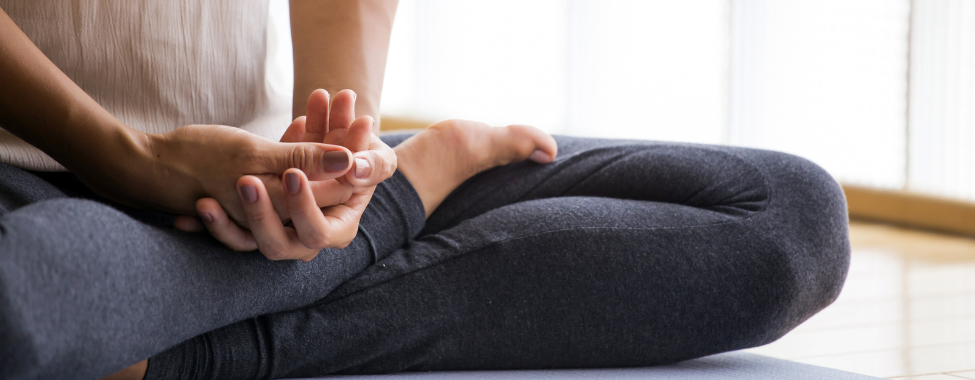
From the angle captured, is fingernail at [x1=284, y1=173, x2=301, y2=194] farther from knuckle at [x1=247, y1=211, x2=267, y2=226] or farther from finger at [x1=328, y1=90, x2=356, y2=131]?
finger at [x1=328, y1=90, x2=356, y2=131]

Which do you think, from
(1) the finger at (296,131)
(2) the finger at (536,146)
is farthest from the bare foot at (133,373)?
(2) the finger at (536,146)

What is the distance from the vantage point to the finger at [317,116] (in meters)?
0.72

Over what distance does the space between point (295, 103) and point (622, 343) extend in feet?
1.47

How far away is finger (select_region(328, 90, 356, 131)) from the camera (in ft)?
2.34

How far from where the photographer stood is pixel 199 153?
64cm

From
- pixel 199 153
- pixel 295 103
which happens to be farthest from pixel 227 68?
pixel 199 153

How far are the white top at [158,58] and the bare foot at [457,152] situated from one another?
0.59 ft

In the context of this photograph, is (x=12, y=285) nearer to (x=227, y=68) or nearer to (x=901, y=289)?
(x=227, y=68)

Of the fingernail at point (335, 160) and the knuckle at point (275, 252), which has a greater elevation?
the fingernail at point (335, 160)

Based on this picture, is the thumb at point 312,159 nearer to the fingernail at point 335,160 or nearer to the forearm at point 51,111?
the fingernail at point 335,160

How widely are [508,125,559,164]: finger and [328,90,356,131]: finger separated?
0.32 metres

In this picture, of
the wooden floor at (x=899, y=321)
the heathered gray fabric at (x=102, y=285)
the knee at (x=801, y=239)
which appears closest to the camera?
the heathered gray fabric at (x=102, y=285)

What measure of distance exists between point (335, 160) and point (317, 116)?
131 mm

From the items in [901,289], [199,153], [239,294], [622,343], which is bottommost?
[901,289]
